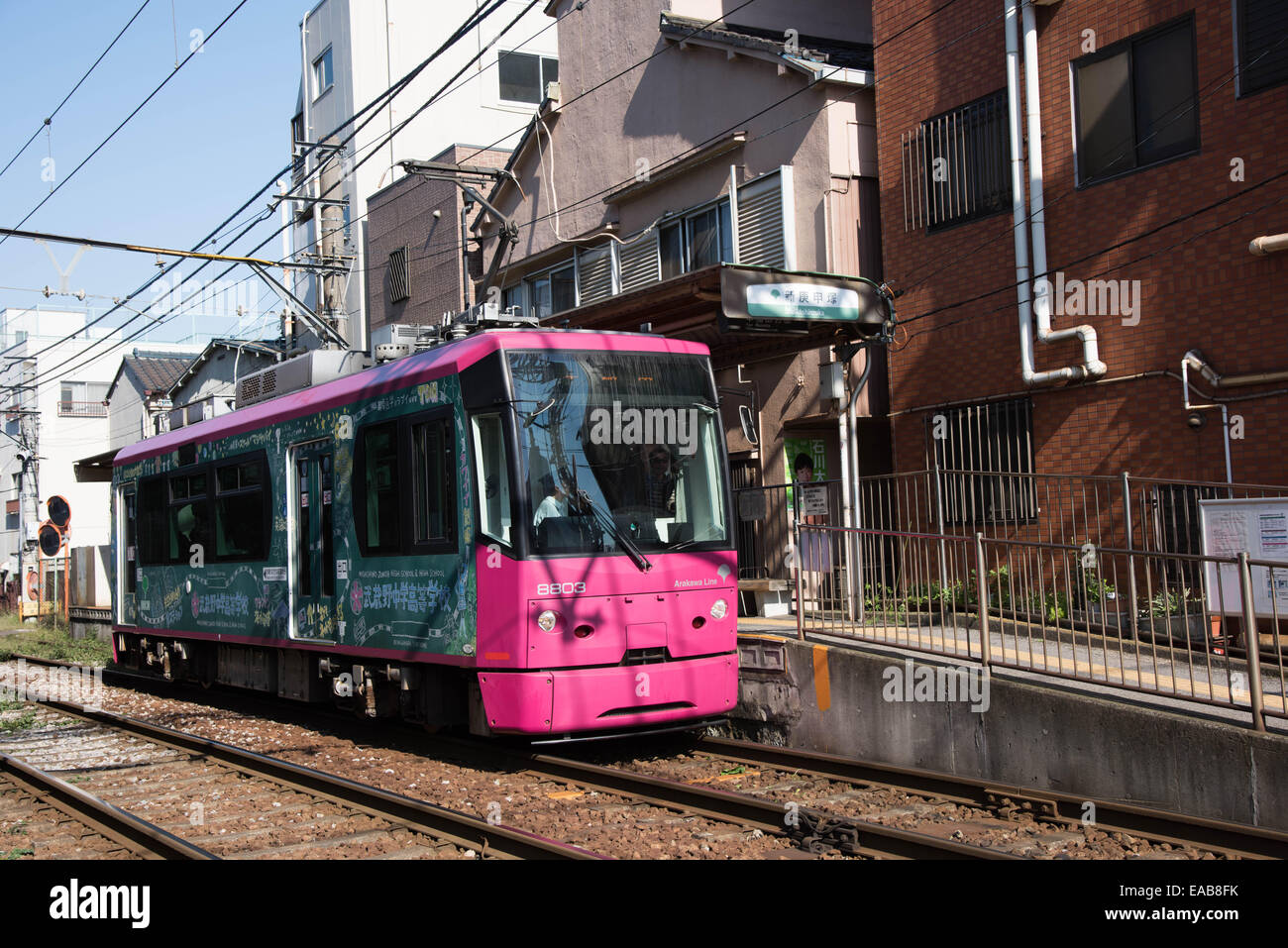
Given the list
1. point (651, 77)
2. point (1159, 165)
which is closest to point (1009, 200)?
point (1159, 165)

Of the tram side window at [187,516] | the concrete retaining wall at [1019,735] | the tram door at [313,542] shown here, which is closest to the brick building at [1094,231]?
the concrete retaining wall at [1019,735]

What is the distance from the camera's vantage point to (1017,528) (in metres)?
13.9

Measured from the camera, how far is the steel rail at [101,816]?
7332 mm

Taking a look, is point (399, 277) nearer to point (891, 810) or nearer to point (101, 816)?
point (101, 816)

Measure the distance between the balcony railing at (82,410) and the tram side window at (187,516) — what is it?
136ft

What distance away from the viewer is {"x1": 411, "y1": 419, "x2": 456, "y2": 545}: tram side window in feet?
33.0

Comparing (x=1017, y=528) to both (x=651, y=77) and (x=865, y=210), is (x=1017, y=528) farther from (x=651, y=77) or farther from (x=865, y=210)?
(x=651, y=77)

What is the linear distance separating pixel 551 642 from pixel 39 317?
5887cm

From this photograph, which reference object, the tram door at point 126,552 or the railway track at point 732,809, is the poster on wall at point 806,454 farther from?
the tram door at point 126,552

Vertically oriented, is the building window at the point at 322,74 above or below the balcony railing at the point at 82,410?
above

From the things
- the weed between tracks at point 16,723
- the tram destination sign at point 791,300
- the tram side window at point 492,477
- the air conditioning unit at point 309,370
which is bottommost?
the weed between tracks at point 16,723

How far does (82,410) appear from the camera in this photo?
54469 millimetres

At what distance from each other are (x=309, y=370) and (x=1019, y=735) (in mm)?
8621
